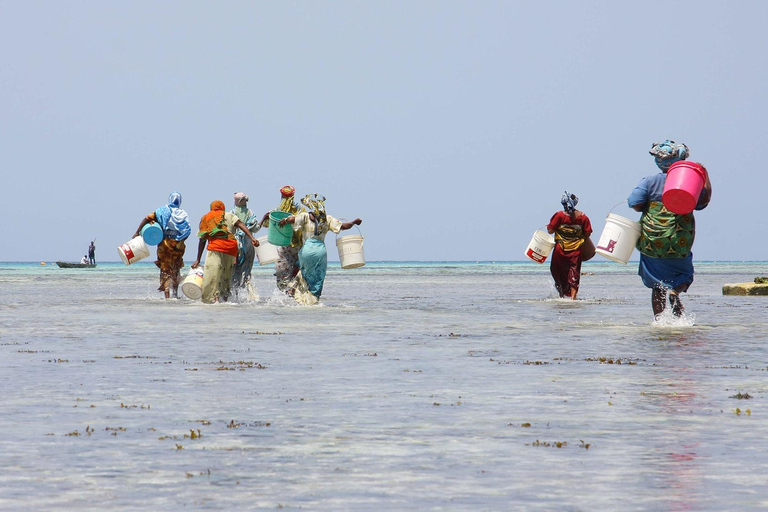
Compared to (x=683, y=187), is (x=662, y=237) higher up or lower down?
lower down

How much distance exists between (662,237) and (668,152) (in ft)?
→ 3.60

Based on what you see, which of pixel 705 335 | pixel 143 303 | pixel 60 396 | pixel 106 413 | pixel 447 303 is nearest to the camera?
pixel 106 413

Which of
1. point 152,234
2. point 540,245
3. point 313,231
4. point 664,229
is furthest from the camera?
point 540,245

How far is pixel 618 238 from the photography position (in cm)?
1502

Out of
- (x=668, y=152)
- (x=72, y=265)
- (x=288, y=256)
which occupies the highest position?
(x=668, y=152)

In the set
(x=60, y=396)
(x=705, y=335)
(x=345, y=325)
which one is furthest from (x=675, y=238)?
(x=60, y=396)

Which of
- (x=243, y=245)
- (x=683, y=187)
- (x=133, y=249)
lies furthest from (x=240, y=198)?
(x=683, y=187)

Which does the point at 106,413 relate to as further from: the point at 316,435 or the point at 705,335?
the point at 705,335

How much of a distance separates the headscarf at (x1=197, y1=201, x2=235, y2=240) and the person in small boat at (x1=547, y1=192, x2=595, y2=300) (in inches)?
270

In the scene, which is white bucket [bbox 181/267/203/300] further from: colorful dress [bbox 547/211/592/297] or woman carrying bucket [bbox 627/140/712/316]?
woman carrying bucket [bbox 627/140/712/316]

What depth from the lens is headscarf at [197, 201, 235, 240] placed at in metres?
20.5

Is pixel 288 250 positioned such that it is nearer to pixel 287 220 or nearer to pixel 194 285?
pixel 287 220

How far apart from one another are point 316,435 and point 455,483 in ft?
4.92

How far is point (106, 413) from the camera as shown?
755cm
